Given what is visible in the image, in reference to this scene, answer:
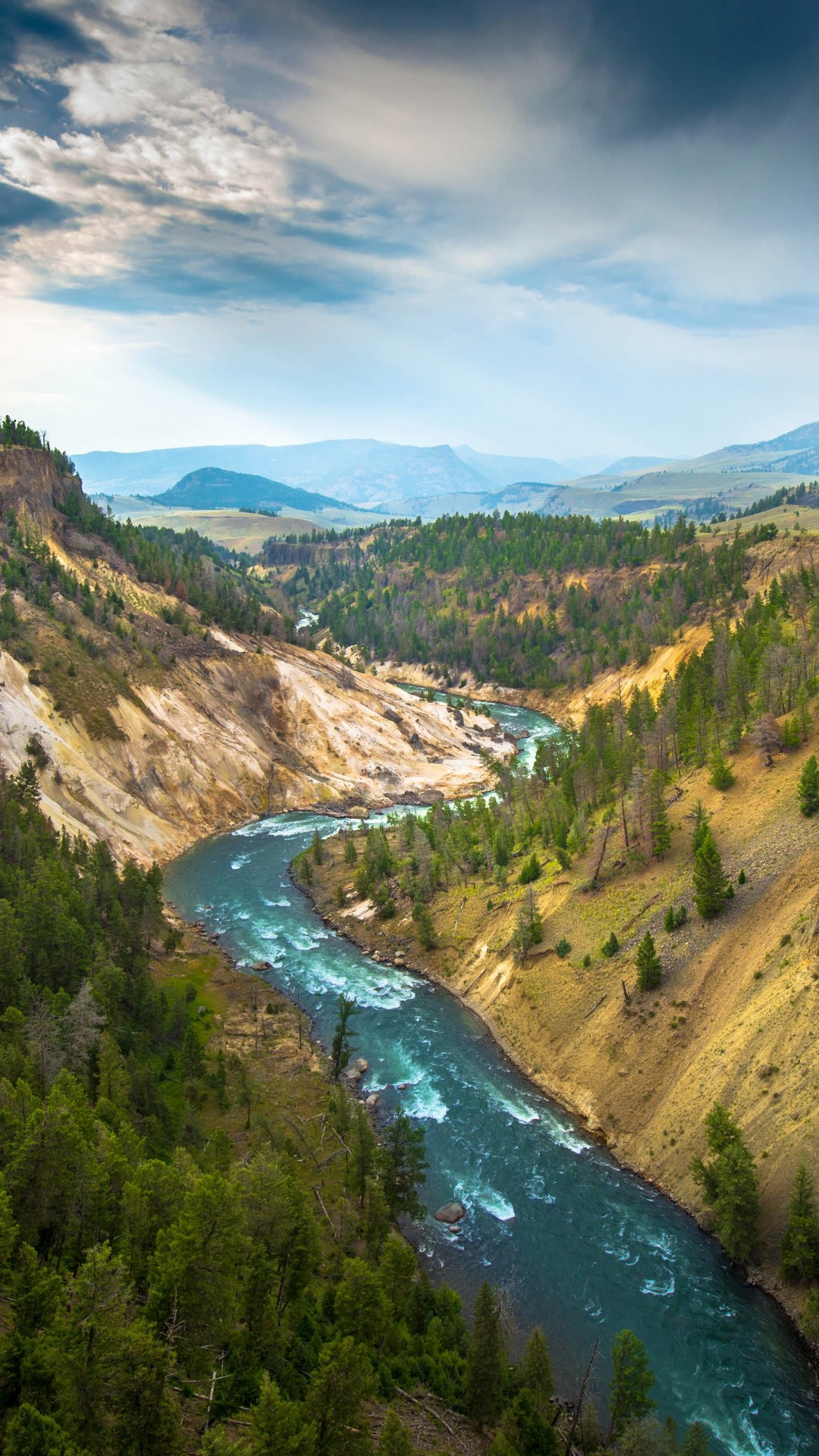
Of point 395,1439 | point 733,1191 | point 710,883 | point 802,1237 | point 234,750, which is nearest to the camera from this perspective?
point 395,1439

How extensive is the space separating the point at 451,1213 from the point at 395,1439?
20005 millimetres

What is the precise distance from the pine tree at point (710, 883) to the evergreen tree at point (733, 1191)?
55.0ft

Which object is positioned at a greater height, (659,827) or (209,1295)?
(659,827)

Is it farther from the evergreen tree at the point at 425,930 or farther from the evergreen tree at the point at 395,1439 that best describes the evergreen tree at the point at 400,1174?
the evergreen tree at the point at 425,930

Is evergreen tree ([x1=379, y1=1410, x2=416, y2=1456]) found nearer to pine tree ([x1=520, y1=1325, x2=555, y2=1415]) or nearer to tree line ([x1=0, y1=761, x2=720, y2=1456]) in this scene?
tree line ([x1=0, y1=761, x2=720, y2=1456])

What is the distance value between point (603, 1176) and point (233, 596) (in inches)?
5144

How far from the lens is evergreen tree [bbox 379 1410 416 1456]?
23.2 metres

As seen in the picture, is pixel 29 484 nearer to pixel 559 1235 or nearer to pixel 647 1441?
pixel 559 1235

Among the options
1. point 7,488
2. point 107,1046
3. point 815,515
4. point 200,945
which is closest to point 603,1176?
Result: point 107,1046

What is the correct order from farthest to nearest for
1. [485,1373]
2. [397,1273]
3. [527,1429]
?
[397,1273], [485,1373], [527,1429]

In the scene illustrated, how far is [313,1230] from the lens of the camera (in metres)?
33.3

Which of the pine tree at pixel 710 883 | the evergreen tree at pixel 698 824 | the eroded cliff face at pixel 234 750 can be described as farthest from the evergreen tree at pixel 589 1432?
the eroded cliff face at pixel 234 750

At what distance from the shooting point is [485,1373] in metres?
29.1

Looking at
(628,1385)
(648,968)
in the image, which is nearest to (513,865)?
(648,968)
